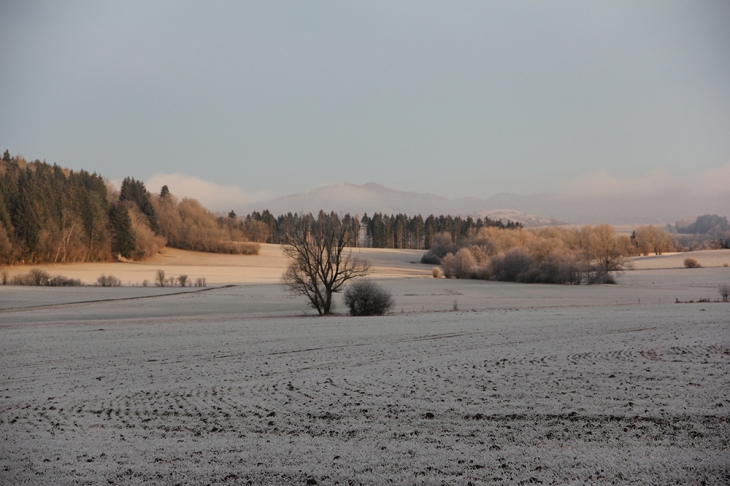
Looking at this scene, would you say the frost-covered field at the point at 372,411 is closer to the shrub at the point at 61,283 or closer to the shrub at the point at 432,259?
the shrub at the point at 61,283

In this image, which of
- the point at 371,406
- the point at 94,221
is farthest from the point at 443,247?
the point at 371,406

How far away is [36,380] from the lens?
1315 centimetres

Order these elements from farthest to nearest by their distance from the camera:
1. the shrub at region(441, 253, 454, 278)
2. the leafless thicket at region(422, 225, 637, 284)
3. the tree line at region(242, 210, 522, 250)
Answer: the tree line at region(242, 210, 522, 250) → the shrub at region(441, 253, 454, 278) → the leafless thicket at region(422, 225, 637, 284)

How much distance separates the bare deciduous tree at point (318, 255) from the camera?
34.8 m

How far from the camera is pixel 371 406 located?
10.3 meters

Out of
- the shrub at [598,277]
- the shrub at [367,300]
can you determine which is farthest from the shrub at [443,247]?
the shrub at [367,300]

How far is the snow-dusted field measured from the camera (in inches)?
296

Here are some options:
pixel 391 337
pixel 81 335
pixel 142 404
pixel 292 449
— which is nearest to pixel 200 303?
pixel 81 335

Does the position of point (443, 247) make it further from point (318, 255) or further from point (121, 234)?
point (318, 255)

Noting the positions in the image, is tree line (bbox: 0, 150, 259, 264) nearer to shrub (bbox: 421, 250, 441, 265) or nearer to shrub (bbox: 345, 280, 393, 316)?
shrub (bbox: 421, 250, 441, 265)

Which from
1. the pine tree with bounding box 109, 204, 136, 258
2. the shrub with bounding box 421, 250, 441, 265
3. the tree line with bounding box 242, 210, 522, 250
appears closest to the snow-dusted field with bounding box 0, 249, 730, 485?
the pine tree with bounding box 109, 204, 136, 258

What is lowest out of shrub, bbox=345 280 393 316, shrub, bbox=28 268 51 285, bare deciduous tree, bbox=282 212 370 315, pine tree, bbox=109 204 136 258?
shrub, bbox=345 280 393 316

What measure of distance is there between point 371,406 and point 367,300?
79.5 ft

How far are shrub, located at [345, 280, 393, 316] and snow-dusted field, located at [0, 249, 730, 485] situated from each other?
1221 centimetres
